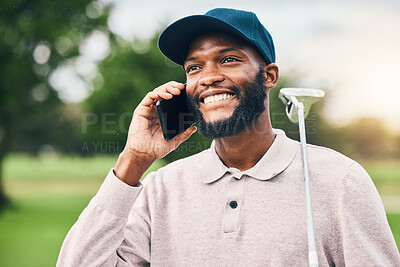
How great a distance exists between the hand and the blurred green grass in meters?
10.9

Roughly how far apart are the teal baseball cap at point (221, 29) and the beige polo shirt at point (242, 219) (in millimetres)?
460

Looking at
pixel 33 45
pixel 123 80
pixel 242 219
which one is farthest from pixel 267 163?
pixel 123 80

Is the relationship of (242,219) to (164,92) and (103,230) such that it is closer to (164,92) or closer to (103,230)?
(103,230)

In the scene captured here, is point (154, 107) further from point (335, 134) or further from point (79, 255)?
point (335, 134)

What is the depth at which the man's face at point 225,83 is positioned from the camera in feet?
6.68

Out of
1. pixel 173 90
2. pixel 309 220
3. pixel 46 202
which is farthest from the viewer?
pixel 46 202

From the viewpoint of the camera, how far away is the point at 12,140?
14.9 m

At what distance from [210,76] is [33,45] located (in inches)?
503

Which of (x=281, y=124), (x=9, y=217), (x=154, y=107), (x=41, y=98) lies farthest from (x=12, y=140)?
(x=154, y=107)

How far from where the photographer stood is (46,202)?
76.5 feet

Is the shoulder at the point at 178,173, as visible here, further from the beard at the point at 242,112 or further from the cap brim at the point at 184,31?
the cap brim at the point at 184,31

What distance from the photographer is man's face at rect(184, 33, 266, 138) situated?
2035 mm

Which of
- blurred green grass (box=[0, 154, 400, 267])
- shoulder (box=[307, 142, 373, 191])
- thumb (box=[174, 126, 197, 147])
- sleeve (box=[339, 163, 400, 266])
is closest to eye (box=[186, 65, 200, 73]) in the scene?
thumb (box=[174, 126, 197, 147])

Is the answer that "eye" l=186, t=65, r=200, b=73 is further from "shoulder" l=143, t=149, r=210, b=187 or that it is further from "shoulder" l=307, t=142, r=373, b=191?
"shoulder" l=307, t=142, r=373, b=191
